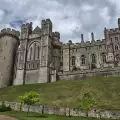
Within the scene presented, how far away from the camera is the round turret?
7606cm

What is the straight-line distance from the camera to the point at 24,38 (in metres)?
79.9

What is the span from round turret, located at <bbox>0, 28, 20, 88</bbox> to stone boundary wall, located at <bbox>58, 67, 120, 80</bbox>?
20743 millimetres

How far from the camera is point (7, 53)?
265 feet

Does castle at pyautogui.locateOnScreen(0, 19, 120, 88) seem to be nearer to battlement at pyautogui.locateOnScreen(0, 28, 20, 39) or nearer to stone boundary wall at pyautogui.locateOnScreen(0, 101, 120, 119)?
battlement at pyautogui.locateOnScreen(0, 28, 20, 39)

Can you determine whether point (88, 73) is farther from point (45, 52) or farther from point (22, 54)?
point (22, 54)

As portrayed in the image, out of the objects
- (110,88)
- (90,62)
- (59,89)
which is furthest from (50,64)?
(110,88)

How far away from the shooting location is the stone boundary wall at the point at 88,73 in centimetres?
6212

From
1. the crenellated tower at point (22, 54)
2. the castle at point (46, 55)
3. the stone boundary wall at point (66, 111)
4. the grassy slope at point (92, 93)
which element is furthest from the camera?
the crenellated tower at point (22, 54)

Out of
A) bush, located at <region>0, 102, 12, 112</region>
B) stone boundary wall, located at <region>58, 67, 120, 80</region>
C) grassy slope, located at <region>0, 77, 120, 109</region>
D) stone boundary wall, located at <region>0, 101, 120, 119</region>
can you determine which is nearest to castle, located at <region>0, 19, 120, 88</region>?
→ stone boundary wall, located at <region>58, 67, 120, 80</region>

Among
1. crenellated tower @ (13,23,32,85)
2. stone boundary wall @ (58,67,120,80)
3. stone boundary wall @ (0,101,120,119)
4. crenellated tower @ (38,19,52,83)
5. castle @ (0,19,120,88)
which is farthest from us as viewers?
crenellated tower @ (13,23,32,85)

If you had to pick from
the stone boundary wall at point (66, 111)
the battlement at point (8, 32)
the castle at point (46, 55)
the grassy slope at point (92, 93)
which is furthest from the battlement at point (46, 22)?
the stone boundary wall at point (66, 111)

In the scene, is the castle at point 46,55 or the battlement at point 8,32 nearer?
the castle at point 46,55

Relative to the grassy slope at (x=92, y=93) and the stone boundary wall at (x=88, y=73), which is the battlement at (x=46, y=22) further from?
the grassy slope at (x=92, y=93)

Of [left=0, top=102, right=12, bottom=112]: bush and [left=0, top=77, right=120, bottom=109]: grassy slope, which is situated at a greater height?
[left=0, top=77, right=120, bottom=109]: grassy slope
